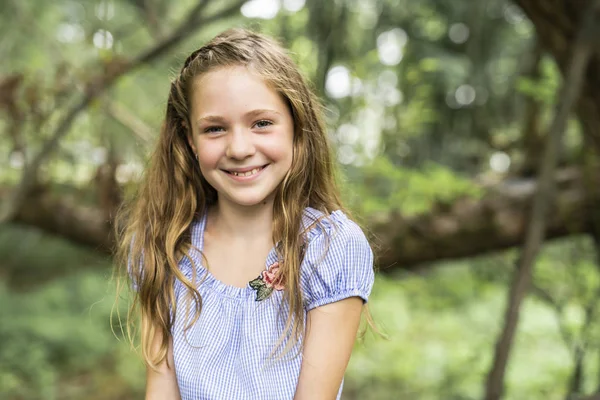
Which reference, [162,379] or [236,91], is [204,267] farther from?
[236,91]

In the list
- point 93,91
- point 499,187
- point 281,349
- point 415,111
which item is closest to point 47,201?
point 93,91

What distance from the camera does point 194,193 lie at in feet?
5.88

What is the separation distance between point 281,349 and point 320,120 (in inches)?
23.7

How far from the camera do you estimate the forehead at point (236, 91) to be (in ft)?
4.97

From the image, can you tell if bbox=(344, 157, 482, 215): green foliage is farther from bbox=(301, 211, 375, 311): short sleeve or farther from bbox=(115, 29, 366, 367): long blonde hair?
bbox=(301, 211, 375, 311): short sleeve

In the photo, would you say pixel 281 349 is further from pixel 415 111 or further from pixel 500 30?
pixel 500 30

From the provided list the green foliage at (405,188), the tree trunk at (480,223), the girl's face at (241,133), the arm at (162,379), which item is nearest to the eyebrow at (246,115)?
the girl's face at (241,133)

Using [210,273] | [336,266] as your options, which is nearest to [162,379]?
[210,273]

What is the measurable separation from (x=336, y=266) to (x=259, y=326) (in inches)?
9.7

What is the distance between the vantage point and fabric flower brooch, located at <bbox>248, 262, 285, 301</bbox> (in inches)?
62.6

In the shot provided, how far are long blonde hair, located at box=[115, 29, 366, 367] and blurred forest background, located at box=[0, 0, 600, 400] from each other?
238 millimetres

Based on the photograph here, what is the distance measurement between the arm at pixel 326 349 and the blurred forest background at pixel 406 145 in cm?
68

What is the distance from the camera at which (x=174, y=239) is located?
1717 millimetres

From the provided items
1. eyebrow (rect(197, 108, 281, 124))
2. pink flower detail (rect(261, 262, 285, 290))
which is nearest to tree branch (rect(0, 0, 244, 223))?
eyebrow (rect(197, 108, 281, 124))
